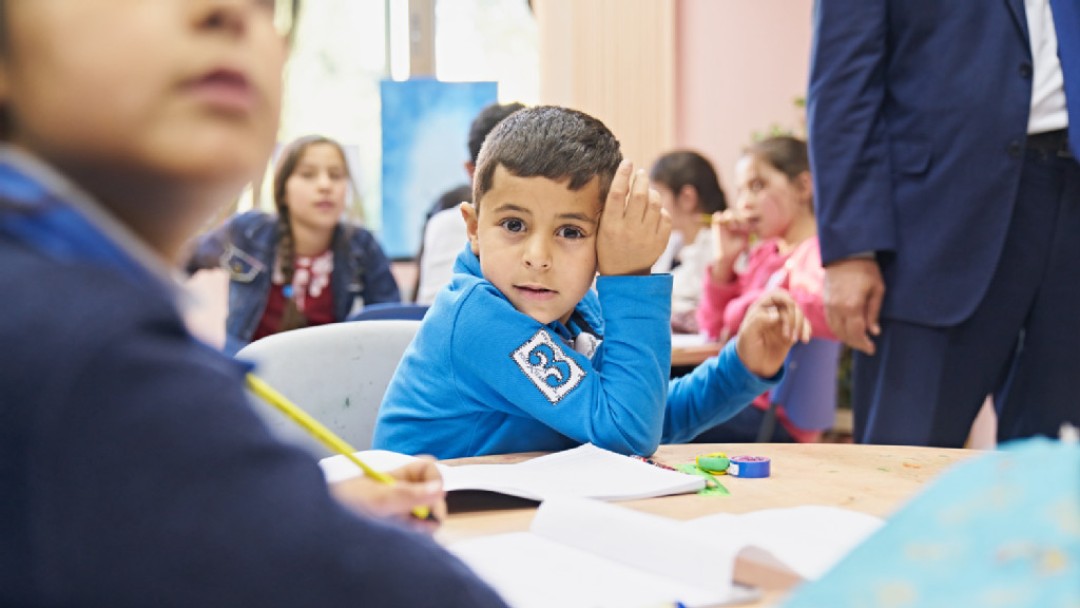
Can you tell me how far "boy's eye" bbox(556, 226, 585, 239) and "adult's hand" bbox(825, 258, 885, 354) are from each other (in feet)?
2.11

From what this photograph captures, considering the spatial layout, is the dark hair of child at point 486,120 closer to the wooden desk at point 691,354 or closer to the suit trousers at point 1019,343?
the wooden desk at point 691,354

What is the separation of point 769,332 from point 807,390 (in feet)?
5.31

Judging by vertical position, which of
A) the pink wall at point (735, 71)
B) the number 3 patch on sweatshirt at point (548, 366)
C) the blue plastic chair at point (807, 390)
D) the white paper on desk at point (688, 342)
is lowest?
the blue plastic chair at point (807, 390)

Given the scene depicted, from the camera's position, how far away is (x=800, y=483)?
3.63 feet

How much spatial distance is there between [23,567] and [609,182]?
1.20 meters

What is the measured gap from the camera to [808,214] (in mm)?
3789

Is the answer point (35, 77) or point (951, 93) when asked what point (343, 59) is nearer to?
point (951, 93)

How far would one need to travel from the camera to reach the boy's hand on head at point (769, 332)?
1.50m

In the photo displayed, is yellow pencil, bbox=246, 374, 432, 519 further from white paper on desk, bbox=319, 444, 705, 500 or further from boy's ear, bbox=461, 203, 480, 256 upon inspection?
boy's ear, bbox=461, 203, 480, 256

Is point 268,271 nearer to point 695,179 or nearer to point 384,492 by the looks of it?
point 695,179

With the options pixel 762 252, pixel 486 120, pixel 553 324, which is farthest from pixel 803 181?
pixel 553 324

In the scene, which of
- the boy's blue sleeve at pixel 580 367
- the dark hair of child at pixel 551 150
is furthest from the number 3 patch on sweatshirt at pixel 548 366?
the dark hair of child at pixel 551 150

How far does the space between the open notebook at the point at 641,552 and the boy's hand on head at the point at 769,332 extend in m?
0.59

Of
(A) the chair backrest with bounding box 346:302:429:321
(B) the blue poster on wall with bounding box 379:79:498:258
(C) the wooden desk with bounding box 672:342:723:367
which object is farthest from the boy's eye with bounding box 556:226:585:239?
(B) the blue poster on wall with bounding box 379:79:498:258
